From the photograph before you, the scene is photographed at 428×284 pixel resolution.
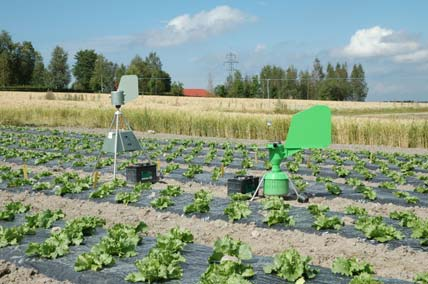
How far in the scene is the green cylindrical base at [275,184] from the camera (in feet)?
27.4

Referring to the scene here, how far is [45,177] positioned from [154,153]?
4549mm

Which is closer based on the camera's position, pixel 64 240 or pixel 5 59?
pixel 64 240

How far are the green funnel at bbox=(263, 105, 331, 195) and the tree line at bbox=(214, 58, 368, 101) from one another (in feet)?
215

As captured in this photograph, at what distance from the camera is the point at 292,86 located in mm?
82312

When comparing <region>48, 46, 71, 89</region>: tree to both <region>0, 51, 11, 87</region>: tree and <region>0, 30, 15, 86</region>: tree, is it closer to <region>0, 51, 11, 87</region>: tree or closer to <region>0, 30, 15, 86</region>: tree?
<region>0, 30, 15, 86</region>: tree

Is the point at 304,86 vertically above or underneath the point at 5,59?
underneath

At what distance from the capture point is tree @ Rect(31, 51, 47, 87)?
95725 millimetres

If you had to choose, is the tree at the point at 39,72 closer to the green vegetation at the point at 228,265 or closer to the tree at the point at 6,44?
the tree at the point at 6,44

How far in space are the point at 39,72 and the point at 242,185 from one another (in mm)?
95247

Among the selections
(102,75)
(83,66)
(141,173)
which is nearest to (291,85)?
(102,75)

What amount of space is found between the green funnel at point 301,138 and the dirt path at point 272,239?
1.53 metres

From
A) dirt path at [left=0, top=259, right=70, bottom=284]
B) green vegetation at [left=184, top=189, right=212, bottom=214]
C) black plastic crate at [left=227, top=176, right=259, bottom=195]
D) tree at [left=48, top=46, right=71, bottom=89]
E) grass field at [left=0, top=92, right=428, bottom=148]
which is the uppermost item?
tree at [left=48, top=46, right=71, bottom=89]

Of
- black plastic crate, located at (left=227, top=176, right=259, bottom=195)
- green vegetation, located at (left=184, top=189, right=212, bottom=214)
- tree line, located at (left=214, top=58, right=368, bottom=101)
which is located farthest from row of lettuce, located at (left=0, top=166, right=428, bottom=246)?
tree line, located at (left=214, top=58, right=368, bottom=101)

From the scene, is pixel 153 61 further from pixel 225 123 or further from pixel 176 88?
pixel 225 123
